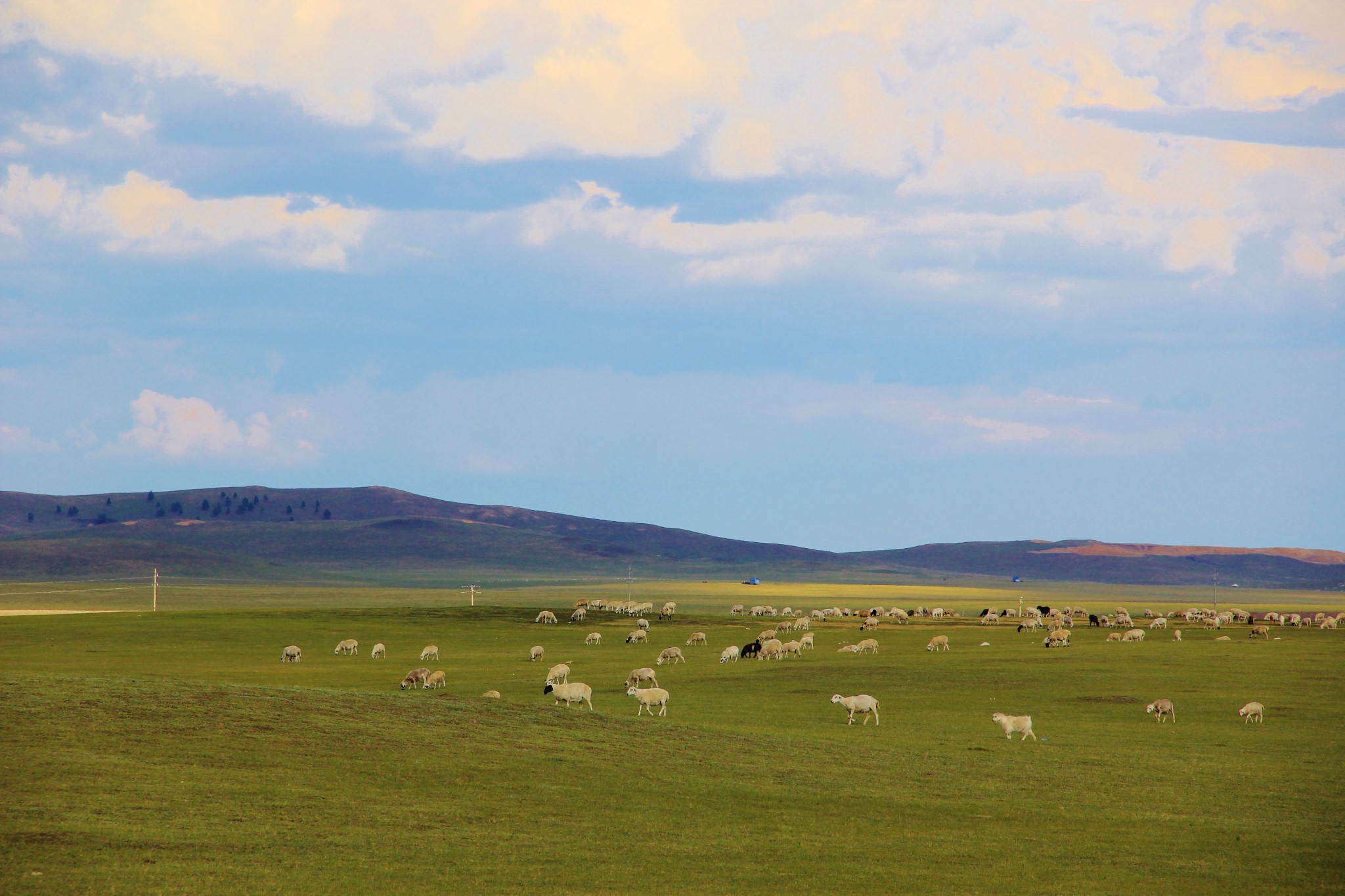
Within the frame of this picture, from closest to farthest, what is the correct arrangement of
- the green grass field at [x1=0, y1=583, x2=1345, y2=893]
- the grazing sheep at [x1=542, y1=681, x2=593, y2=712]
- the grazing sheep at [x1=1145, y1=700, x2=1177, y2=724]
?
the green grass field at [x1=0, y1=583, x2=1345, y2=893], the grazing sheep at [x1=542, y1=681, x2=593, y2=712], the grazing sheep at [x1=1145, y1=700, x2=1177, y2=724]

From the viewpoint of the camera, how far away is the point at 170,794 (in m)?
18.3

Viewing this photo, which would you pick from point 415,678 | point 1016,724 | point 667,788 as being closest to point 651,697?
point 1016,724

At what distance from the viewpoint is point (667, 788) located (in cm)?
2181

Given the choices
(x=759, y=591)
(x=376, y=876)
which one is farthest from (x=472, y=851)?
(x=759, y=591)

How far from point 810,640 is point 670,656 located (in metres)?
10.6

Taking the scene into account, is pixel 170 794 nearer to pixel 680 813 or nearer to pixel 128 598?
pixel 680 813

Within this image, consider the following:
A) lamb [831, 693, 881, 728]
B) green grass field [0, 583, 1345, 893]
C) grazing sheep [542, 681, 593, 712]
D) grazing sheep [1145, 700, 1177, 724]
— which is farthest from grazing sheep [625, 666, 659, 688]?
grazing sheep [1145, 700, 1177, 724]

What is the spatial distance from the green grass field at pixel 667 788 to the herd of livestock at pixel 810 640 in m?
0.86

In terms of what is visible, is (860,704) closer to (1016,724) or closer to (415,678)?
(1016,724)

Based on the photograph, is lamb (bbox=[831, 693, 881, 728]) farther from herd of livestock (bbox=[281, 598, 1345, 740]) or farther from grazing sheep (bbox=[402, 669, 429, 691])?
grazing sheep (bbox=[402, 669, 429, 691])

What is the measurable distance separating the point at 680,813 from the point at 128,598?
10780cm

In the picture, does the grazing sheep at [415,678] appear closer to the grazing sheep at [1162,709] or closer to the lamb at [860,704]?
the lamb at [860,704]

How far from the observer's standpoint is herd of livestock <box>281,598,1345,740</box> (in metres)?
32.1

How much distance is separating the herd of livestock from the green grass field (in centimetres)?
86
